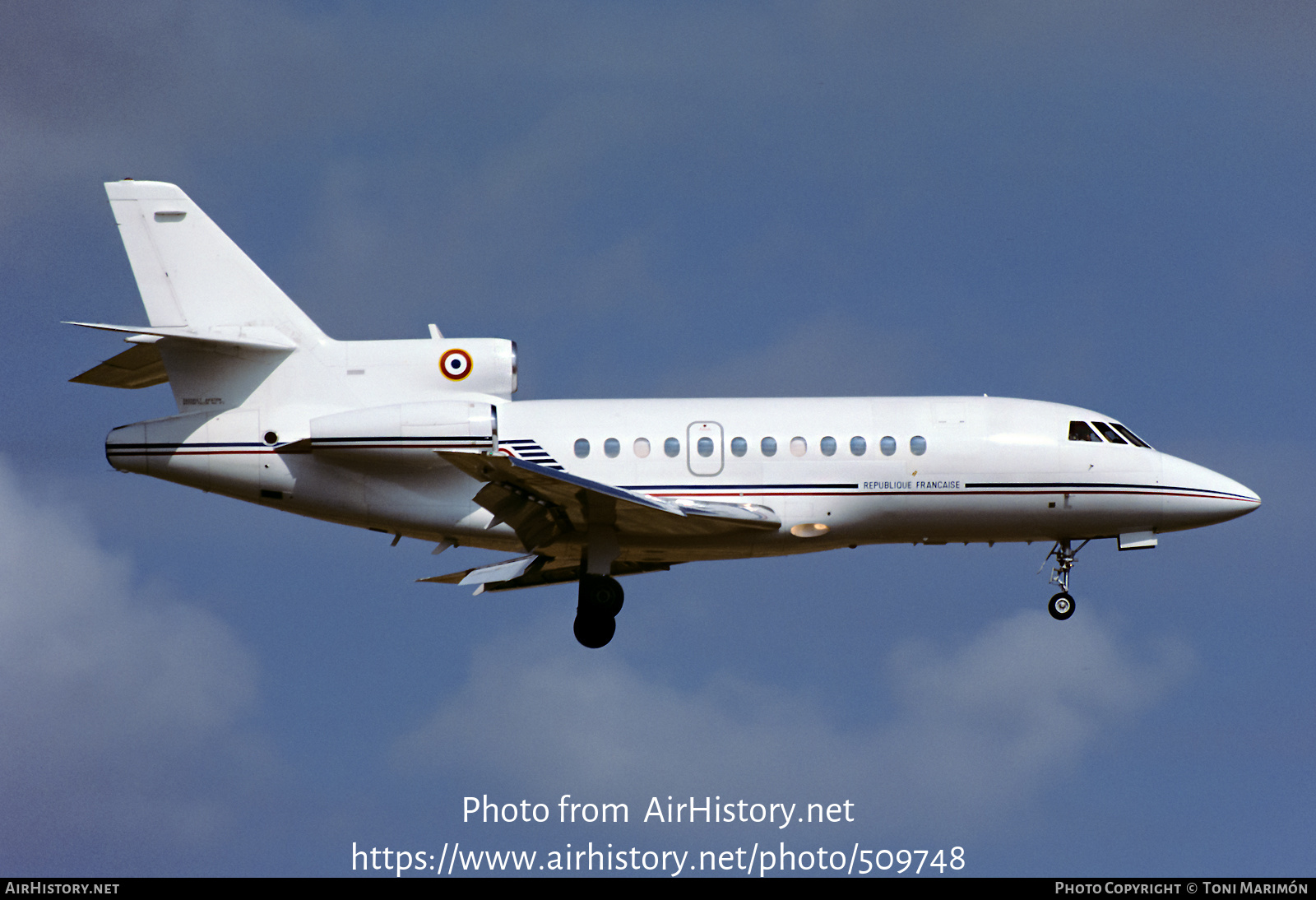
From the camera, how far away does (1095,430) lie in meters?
29.7

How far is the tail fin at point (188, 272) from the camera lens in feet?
96.0

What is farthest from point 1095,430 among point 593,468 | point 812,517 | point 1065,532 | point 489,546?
point 489,546

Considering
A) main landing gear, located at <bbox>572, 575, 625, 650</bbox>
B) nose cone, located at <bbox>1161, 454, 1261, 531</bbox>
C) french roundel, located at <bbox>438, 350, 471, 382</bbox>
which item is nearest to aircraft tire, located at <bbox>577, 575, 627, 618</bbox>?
main landing gear, located at <bbox>572, 575, 625, 650</bbox>

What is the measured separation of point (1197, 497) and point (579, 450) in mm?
11172

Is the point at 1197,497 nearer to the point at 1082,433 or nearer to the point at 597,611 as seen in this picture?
the point at 1082,433

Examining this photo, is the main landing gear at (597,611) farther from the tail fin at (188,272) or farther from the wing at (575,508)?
the tail fin at (188,272)

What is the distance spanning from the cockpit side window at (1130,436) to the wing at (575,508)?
21.5 ft

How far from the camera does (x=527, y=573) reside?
31781 millimetres

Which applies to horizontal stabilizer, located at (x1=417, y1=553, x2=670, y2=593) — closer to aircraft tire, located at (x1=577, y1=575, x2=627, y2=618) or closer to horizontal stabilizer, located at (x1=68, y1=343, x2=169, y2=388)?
aircraft tire, located at (x1=577, y1=575, x2=627, y2=618)

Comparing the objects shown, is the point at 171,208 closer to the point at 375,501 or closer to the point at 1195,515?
the point at 375,501

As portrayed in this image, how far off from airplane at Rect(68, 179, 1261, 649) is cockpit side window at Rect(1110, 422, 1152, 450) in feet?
0.57

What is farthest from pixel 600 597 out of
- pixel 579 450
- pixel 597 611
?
pixel 579 450

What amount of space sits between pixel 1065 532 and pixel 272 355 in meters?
14.5

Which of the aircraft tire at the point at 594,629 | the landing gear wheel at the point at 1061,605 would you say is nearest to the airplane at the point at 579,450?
the aircraft tire at the point at 594,629
